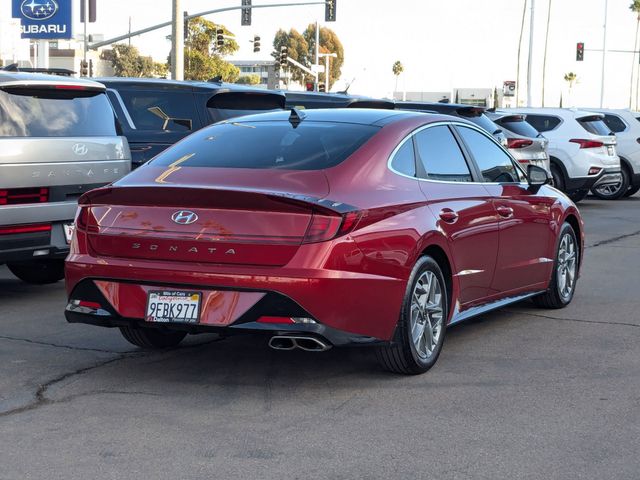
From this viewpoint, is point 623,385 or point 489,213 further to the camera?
point 489,213

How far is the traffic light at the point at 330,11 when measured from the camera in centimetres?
4147

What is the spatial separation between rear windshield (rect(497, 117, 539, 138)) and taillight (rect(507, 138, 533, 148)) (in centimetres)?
33

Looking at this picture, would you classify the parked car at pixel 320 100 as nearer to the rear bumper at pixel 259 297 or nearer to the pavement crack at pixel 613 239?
the pavement crack at pixel 613 239

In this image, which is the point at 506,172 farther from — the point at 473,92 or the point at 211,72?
the point at 473,92

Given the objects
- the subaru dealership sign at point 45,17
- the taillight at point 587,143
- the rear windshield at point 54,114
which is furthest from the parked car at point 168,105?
the taillight at point 587,143

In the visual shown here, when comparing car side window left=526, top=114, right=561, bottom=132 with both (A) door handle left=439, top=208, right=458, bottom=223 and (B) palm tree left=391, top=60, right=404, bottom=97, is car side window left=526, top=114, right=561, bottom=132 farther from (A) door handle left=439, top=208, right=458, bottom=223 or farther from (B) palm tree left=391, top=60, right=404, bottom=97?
(B) palm tree left=391, top=60, right=404, bottom=97

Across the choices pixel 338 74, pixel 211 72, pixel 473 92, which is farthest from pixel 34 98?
pixel 338 74

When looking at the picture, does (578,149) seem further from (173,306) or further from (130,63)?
(130,63)

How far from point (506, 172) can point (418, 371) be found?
2.22 m

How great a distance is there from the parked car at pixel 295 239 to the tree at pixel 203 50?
6886cm

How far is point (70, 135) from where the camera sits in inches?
362

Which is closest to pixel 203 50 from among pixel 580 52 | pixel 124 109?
pixel 580 52

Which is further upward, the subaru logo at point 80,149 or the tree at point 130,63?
the tree at point 130,63

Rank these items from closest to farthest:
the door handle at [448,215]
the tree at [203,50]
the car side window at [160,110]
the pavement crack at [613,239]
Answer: the door handle at [448,215] → the car side window at [160,110] → the pavement crack at [613,239] → the tree at [203,50]
